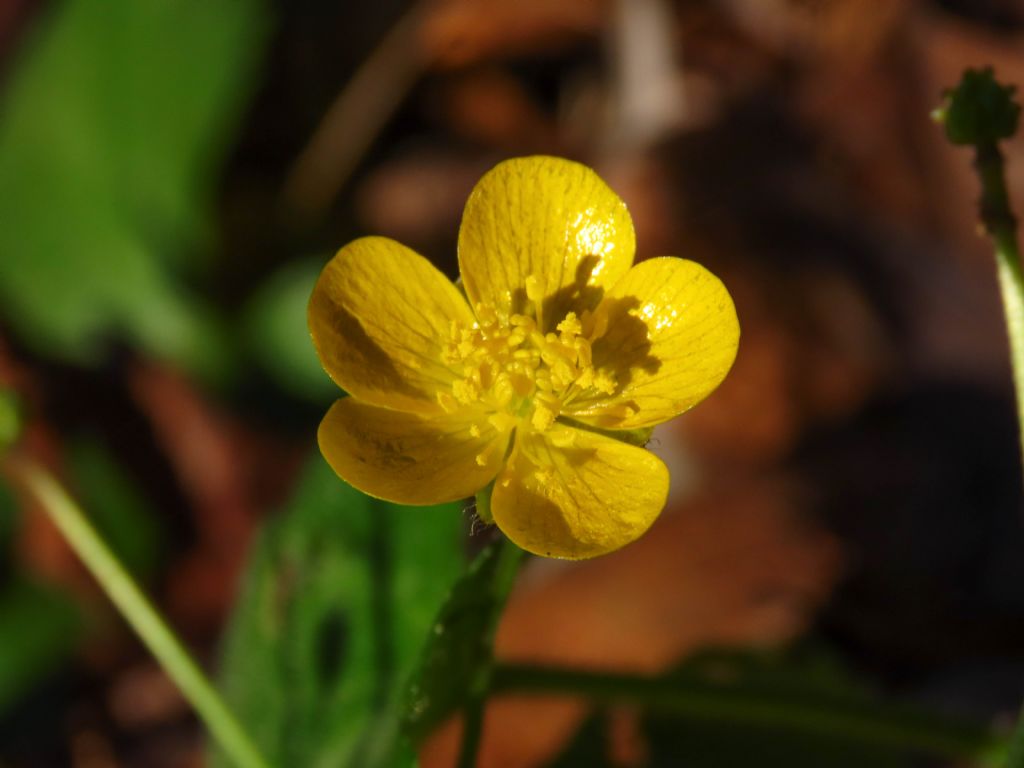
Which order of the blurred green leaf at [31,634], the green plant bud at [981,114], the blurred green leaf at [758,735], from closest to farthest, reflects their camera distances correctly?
1. the green plant bud at [981,114]
2. the blurred green leaf at [758,735]
3. the blurred green leaf at [31,634]

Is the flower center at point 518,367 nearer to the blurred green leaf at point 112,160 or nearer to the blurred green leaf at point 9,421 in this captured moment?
the blurred green leaf at point 9,421

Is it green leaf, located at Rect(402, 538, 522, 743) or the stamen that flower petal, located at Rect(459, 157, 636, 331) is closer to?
the stamen

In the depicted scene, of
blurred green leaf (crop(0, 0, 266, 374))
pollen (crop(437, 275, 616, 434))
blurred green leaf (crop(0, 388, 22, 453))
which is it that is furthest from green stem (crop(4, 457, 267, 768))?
blurred green leaf (crop(0, 0, 266, 374))

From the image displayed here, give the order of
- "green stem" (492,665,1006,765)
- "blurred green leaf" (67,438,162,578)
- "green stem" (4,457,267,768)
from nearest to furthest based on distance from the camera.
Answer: "green stem" (4,457,267,768)
"green stem" (492,665,1006,765)
"blurred green leaf" (67,438,162,578)

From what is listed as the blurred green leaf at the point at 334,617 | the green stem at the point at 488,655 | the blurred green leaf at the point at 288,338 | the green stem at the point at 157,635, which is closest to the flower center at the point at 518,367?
the blurred green leaf at the point at 334,617

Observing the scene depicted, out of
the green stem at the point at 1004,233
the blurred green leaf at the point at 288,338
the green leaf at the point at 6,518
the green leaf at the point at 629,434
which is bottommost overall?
the green leaf at the point at 6,518

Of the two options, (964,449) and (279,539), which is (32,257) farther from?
(964,449)
